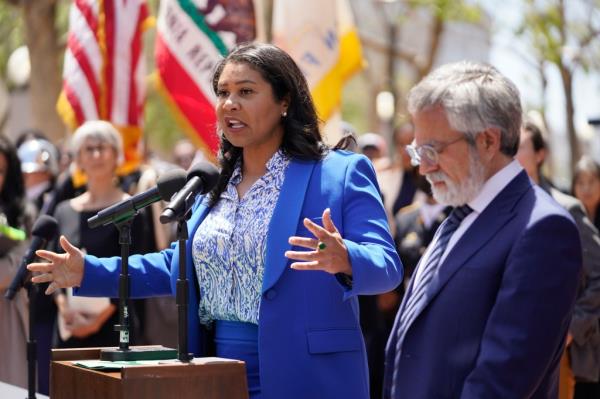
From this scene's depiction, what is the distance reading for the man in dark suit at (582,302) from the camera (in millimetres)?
7539

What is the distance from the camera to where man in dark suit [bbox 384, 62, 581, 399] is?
12.8 ft

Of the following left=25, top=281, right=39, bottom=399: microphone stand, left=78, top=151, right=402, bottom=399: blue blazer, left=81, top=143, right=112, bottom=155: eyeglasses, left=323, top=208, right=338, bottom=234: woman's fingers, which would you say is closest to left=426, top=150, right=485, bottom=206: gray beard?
left=323, top=208, right=338, bottom=234: woman's fingers

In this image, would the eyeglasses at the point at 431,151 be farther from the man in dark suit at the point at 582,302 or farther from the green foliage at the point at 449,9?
the green foliage at the point at 449,9

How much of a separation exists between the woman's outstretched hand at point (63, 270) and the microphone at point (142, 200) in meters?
0.71

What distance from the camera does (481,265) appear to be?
409 centimetres

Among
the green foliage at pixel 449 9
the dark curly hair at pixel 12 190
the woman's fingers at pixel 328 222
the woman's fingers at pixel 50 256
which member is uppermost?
the green foliage at pixel 449 9

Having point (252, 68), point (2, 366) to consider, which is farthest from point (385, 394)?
point (2, 366)

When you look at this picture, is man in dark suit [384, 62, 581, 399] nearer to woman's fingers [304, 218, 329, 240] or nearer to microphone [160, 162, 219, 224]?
woman's fingers [304, 218, 329, 240]

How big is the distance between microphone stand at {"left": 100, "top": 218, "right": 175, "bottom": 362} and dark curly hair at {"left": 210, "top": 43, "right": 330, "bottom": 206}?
99 cm

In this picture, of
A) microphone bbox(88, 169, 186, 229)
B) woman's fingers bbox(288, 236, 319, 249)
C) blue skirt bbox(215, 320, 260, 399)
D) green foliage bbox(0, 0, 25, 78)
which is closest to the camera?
woman's fingers bbox(288, 236, 319, 249)

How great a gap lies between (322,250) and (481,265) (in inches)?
23.4

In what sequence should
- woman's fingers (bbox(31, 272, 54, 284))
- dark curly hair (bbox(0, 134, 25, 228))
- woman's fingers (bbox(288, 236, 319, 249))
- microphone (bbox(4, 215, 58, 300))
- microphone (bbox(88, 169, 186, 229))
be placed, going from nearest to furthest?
woman's fingers (bbox(288, 236, 319, 249)) < microphone (bbox(88, 169, 186, 229)) < woman's fingers (bbox(31, 272, 54, 284)) < microphone (bbox(4, 215, 58, 300)) < dark curly hair (bbox(0, 134, 25, 228))

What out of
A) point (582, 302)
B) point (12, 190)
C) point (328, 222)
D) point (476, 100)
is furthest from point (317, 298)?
point (12, 190)

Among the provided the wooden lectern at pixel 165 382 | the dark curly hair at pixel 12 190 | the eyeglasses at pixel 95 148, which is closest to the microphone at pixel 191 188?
the wooden lectern at pixel 165 382
